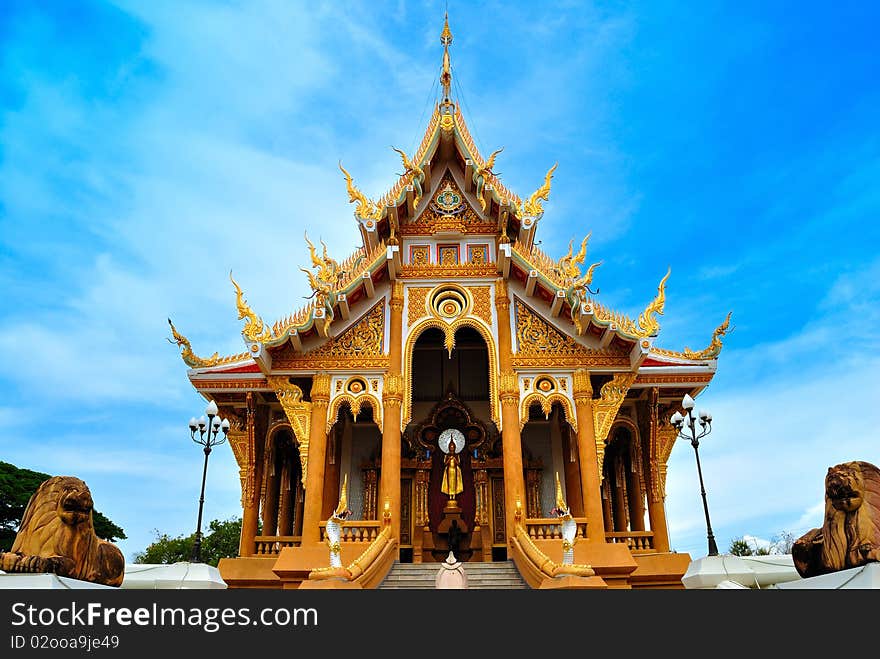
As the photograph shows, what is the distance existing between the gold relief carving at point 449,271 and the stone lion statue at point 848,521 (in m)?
9.09

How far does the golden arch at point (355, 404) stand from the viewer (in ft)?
43.3

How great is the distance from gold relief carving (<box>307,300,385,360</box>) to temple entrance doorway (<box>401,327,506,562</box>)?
1725 millimetres

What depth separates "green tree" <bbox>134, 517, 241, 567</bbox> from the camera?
114 feet

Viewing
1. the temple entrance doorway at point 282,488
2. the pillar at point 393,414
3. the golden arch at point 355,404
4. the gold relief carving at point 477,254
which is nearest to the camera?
the pillar at point 393,414

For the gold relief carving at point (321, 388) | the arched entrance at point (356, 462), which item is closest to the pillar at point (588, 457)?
the arched entrance at point (356, 462)

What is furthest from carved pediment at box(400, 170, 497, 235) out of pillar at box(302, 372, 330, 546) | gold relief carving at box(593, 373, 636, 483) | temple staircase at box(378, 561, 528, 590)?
temple staircase at box(378, 561, 528, 590)

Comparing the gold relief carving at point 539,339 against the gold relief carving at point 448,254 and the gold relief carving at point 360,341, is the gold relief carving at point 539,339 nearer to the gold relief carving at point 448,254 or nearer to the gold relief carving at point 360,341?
the gold relief carving at point 448,254

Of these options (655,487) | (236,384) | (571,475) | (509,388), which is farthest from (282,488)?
(655,487)

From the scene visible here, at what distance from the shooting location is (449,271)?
14.4m

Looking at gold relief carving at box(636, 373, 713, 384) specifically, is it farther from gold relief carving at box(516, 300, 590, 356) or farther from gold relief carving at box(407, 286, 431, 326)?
gold relief carving at box(407, 286, 431, 326)

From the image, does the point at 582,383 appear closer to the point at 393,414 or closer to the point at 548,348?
the point at 548,348

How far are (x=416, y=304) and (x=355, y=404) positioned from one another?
2.55m
